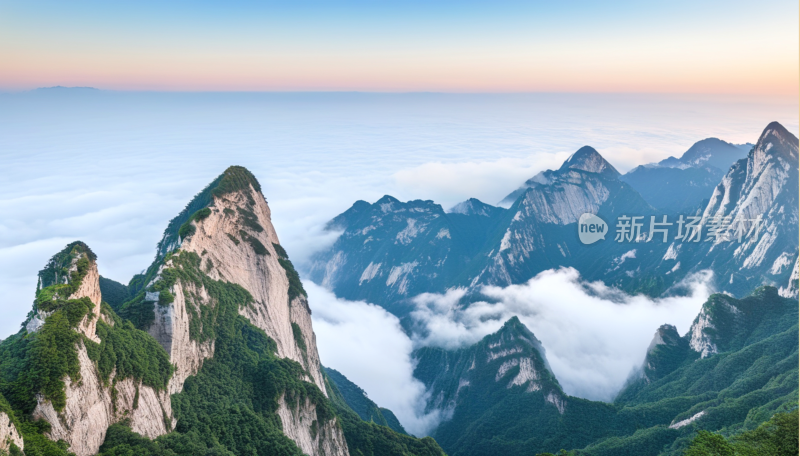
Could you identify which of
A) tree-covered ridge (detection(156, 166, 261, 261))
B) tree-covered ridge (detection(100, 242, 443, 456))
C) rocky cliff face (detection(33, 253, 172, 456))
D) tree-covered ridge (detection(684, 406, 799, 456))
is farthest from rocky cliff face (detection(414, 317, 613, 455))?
rocky cliff face (detection(33, 253, 172, 456))

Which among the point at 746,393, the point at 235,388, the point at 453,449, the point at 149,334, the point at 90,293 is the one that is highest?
the point at 90,293

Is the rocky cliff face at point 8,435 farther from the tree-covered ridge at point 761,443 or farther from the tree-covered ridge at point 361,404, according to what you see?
the tree-covered ridge at point 361,404

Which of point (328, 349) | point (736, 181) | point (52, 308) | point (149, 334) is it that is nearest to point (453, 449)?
point (328, 349)

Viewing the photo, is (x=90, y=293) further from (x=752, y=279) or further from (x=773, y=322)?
(x=752, y=279)

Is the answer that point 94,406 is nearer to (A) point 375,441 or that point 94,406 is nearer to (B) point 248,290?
(B) point 248,290

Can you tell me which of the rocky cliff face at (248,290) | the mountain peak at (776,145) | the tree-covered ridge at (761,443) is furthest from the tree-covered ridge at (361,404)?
the mountain peak at (776,145)

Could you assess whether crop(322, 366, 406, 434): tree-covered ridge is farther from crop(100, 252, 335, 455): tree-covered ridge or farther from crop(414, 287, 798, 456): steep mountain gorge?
crop(100, 252, 335, 455): tree-covered ridge

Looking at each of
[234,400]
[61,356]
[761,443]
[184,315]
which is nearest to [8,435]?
[61,356]
